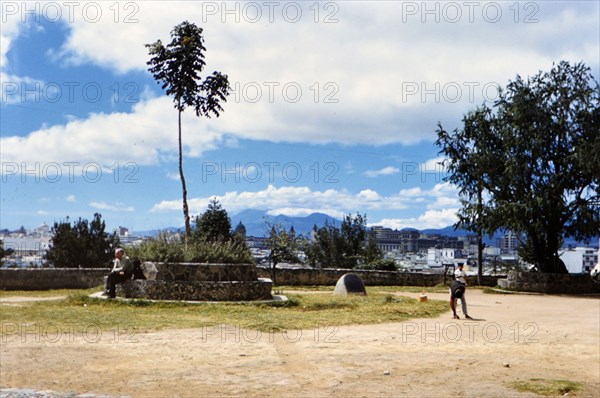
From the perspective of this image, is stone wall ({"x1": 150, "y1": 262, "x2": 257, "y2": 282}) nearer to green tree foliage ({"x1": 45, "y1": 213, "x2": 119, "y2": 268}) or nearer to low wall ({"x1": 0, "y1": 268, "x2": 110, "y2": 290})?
low wall ({"x1": 0, "y1": 268, "x2": 110, "y2": 290})

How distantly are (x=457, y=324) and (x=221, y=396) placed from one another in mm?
8824

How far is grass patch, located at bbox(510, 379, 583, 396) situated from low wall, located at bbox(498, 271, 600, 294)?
24766mm

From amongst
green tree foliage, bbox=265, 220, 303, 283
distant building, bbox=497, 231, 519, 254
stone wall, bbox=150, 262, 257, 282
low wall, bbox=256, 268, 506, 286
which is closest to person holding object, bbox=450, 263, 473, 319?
stone wall, bbox=150, 262, 257, 282

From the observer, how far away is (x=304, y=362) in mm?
9461

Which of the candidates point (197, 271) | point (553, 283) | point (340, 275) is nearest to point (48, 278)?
point (197, 271)

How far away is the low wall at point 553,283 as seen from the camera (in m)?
31.9

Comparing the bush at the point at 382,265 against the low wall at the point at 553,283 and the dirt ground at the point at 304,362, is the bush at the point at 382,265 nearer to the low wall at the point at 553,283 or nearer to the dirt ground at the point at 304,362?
the low wall at the point at 553,283

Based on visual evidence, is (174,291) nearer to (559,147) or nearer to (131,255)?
(131,255)

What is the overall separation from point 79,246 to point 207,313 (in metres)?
26.8

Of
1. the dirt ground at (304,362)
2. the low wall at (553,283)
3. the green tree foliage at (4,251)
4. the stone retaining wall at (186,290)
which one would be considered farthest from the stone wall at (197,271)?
the green tree foliage at (4,251)

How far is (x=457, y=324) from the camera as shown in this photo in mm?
14977

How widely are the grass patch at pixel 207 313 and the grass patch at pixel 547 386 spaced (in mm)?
5511

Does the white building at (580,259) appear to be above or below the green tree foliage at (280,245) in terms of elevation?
below

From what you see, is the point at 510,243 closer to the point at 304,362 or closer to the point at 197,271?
the point at 197,271
